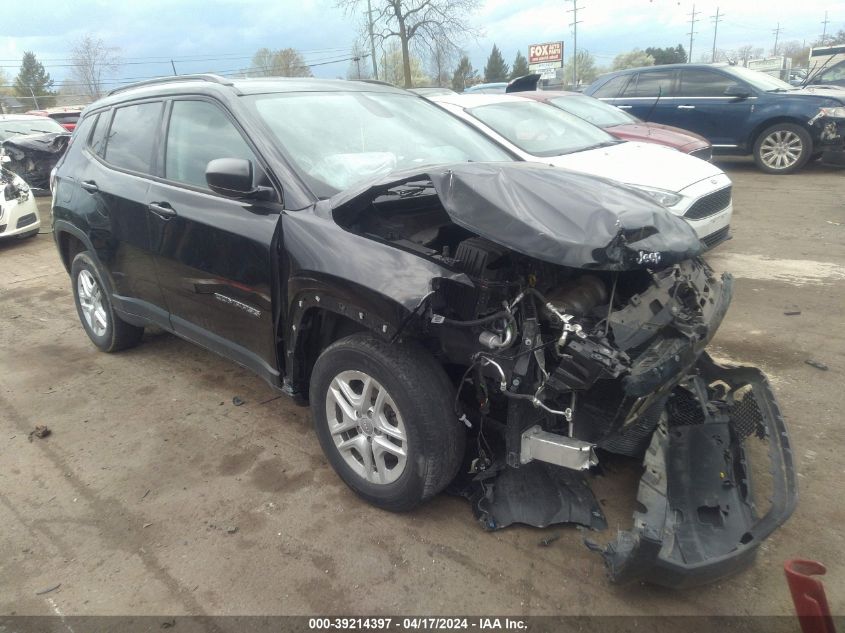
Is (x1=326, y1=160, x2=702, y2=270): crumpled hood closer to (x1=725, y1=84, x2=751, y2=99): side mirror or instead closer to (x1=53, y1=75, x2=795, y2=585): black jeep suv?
(x1=53, y1=75, x2=795, y2=585): black jeep suv

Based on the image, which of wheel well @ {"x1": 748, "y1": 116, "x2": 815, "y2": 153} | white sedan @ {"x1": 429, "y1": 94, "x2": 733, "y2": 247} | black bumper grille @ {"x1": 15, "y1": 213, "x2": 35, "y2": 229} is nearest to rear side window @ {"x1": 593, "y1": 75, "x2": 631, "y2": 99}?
wheel well @ {"x1": 748, "y1": 116, "x2": 815, "y2": 153}

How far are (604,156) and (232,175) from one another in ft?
14.4

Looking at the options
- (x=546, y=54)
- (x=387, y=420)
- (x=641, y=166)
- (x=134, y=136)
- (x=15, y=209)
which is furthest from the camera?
(x=546, y=54)

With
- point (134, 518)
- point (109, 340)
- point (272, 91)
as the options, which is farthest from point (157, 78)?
point (134, 518)

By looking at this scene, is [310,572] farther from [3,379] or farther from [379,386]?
[3,379]

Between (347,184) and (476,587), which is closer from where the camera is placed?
(476,587)

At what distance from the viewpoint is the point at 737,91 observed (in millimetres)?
10406

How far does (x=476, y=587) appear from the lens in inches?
95.3

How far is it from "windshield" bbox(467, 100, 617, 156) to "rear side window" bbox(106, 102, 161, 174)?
3605 millimetres

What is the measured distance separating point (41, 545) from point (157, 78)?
119 inches

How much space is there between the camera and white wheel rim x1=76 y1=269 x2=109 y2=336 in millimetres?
4676

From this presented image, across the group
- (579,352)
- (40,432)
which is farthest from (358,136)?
(40,432)

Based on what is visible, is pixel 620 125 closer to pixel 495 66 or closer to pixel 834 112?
pixel 834 112

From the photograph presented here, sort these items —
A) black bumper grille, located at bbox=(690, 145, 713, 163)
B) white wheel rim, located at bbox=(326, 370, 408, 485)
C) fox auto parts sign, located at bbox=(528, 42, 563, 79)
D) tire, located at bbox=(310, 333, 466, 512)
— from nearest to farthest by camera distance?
tire, located at bbox=(310, 333, 466, 512), white wheel rim, located at bbox=(326, 370, 408, 485), black bumper grille, located at bbox=(690, 145, 713, 163), fox auto parts sign, located at bbox=(528, 42, 563, 79)
